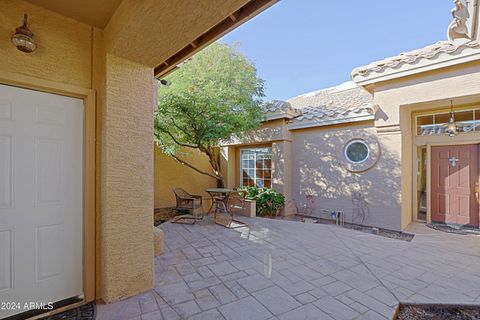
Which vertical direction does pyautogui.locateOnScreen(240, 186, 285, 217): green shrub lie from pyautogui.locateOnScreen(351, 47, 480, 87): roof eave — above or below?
below

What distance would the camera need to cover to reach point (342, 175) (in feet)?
22.6

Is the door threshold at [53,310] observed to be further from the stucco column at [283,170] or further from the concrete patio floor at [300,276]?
the stucco column at [283,170]

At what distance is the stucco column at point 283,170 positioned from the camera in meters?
8.02

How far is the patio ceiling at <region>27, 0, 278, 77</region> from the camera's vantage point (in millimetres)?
1761

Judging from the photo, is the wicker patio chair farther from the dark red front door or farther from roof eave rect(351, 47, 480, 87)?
the dark red front door

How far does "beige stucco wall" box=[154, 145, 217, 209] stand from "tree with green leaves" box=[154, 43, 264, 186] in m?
2.10

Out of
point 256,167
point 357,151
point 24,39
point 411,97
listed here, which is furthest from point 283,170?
point 24,39

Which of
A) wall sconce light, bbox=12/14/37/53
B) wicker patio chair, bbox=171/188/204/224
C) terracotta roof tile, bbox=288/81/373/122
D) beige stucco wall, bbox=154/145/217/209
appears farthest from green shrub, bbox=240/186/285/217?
wall sconce light, bbox=12/14/37/53

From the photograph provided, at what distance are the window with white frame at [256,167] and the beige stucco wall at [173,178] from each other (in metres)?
1.73

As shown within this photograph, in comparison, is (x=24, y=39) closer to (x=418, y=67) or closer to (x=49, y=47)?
(x=49, y=47)

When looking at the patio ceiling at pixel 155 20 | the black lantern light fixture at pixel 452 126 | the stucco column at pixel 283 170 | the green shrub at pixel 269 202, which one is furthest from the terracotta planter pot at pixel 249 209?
the black lantern light fixture at pixel 452 126

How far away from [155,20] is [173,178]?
822 centimetres

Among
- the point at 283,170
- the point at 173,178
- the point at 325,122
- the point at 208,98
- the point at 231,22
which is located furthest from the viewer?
the point at 173,178

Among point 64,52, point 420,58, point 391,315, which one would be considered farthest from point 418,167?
point 64,52
